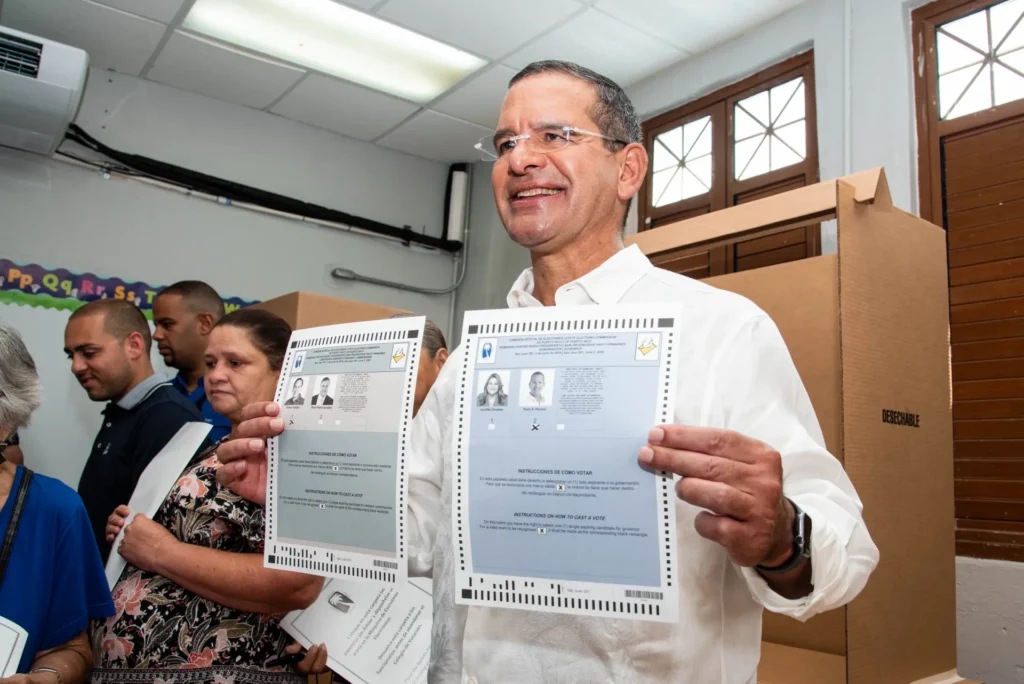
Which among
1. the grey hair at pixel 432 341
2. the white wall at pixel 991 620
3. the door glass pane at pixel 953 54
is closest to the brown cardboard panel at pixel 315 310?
the grey hair at pixel 432 341

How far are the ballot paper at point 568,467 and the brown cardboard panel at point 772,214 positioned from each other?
96 centimetres

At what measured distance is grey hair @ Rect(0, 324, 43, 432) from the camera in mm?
1376

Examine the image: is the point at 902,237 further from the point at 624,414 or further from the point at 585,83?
the point at 624,414

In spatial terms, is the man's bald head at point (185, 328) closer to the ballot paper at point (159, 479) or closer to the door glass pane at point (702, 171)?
the ballot paper at point (159, 479)

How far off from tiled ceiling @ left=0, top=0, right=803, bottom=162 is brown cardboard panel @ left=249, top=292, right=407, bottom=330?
51.8 inches

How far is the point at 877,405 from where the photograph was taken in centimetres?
145

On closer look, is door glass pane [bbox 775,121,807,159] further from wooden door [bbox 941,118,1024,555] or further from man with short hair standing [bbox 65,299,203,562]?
man with short hair standing [bbox 65,299,203,562]

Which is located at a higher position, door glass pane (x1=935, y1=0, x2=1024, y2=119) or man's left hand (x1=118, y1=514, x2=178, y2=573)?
door glass pane (x1=935, y1=0, x2=1024, y2=119)

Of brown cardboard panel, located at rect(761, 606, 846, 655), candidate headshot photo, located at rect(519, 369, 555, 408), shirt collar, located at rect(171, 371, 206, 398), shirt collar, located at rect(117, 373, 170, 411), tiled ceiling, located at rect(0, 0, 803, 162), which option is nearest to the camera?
candidate headshot photo, located at rect(519, 369, 555, 408)

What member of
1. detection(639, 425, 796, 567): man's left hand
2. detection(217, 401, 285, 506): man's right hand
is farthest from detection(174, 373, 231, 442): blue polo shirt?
detection(639, 425, 796, 567): man's left hand

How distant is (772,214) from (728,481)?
1.12 m

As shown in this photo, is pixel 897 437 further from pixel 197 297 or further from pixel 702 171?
pixel 197 297

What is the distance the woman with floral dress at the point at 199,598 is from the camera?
1.28 meters

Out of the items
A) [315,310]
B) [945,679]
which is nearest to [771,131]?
[315,310]
